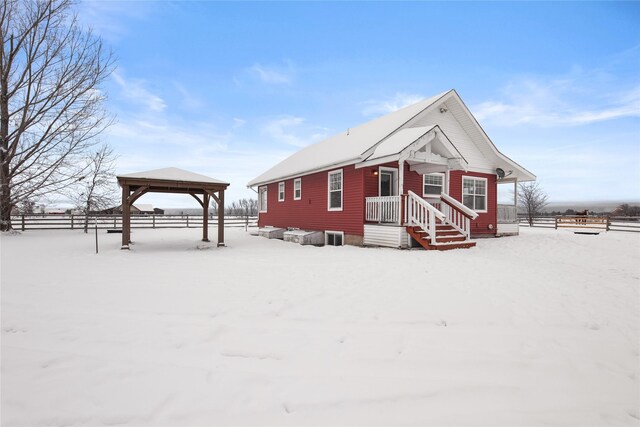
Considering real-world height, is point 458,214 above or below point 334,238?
above

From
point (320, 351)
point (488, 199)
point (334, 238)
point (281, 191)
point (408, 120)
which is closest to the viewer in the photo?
point (320, 351)

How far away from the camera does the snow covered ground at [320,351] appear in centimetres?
199

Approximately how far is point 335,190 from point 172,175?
642cm

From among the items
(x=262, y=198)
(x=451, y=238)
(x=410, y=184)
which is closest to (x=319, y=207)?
(x=410, y=184)

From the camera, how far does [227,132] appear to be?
1298 inches

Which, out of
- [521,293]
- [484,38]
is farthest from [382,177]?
[484,38]

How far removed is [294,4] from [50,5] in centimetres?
1232

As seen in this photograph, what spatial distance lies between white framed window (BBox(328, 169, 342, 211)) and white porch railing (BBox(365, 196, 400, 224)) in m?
1.64

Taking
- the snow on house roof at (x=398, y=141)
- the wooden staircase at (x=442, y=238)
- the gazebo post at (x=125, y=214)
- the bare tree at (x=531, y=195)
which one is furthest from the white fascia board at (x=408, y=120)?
the bare tree at (x=531, y=195)

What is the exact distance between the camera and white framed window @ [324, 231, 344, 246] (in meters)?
12.2

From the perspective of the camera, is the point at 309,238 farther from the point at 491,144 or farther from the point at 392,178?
the point at 491,144

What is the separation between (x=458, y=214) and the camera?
35.9ft

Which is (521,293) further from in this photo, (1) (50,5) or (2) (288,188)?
(1) (50,5)

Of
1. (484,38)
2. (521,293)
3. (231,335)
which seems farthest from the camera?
(484,38)
